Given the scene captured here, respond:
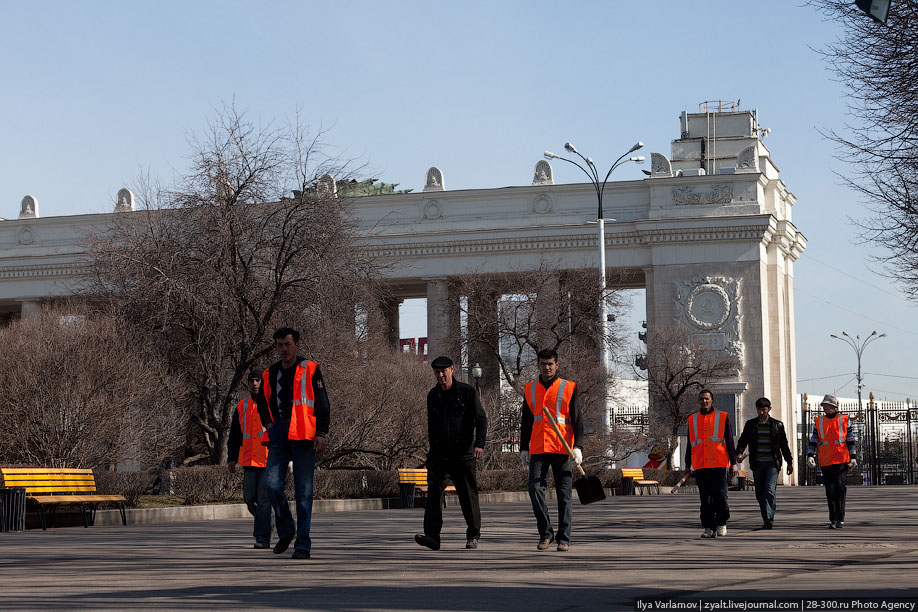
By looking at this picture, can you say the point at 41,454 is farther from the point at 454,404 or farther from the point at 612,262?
the point at 612,262

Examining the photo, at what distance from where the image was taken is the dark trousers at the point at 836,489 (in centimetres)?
1849

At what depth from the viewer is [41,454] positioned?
25953mm

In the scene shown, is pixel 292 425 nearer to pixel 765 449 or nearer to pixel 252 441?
pixel 252 441

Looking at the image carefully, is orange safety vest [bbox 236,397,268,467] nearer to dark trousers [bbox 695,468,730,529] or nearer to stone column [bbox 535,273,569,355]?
dark trousers [bbox 695,468,730,529]

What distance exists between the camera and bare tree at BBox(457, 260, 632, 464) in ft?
145

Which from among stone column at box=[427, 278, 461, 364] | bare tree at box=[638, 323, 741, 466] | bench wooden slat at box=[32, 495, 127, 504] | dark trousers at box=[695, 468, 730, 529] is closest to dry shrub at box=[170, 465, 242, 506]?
bench wooden slat at box=[32, 495, 127, 504]

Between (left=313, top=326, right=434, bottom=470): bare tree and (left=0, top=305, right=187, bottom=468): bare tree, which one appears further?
(left=313, top=326, right=434, bottom=470): bare tree

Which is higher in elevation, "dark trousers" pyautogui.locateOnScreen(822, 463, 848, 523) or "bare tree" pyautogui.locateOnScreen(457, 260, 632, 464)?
"bare tree" pyautogui.locateOnScreen(457, 260, 632, 464)

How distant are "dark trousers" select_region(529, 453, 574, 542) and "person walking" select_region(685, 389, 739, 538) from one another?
3115 millimetres

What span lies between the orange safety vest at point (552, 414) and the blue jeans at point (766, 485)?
5146 mm

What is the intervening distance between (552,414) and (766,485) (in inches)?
224

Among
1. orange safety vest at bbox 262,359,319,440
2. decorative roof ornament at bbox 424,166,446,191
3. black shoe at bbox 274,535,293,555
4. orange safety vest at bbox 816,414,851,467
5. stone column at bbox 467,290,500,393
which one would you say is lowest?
black shoe at bbox 274,535,293,555

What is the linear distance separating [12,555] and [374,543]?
3.79m

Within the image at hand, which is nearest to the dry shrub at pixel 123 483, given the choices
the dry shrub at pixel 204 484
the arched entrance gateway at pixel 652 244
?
the dry shrub at pixel 204 484
